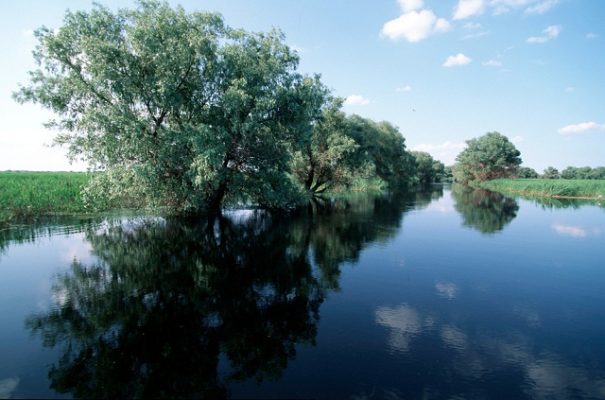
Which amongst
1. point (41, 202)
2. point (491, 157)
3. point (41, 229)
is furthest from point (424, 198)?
point (491, 157)

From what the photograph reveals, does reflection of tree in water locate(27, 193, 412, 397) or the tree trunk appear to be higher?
the tree trunk

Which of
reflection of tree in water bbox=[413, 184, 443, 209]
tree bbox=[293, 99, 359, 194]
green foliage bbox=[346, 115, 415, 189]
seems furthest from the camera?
green foliage bbox=[346, 115, 415, 189]

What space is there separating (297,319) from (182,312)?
3160mm

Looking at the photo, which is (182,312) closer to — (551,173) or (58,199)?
(58,199)

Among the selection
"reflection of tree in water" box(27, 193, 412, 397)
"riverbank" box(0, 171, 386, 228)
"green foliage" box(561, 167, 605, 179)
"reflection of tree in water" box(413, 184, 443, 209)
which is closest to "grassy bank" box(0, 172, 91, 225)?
"riverbank" box(0, 171, 386, 228)

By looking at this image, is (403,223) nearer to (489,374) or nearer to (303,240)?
(303,240)

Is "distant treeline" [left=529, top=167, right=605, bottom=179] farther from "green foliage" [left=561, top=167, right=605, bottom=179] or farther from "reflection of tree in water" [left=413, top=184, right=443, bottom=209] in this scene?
"reflection of tree in water" [left=413, top=184, right=443, bottom=209]

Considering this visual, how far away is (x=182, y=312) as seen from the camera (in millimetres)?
9117

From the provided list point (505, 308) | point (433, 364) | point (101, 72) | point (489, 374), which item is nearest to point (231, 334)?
point (433, 364)

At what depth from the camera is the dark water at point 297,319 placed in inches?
246

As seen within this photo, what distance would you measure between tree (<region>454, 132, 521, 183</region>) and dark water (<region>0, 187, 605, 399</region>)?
97366mm

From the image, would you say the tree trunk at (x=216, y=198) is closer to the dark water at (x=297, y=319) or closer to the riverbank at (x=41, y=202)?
the riverbank at (x=41, y=202)

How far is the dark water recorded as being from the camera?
624 centimetres

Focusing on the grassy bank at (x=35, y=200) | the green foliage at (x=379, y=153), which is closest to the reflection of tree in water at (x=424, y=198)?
the green foliage at (x=379, y=153)
